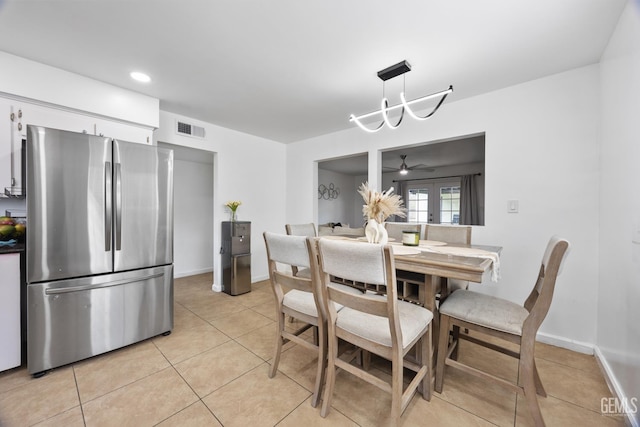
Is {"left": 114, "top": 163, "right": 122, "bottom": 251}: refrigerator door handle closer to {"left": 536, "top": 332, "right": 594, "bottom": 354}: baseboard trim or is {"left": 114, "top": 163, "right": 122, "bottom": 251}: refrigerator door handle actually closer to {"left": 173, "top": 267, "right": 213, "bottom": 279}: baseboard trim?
{"left": 173, "top": 267, "right": 213, "bottom": 279}: baseboard trim

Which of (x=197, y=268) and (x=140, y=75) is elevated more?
(x=140, y=75)

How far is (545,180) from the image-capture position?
2.27 metres

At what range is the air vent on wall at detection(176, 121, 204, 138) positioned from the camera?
10.8 ft

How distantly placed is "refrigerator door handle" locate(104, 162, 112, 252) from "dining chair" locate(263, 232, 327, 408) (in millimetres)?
1423

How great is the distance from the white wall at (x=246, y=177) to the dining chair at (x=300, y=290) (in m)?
2.36

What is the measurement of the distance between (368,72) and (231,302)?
3.12 metres

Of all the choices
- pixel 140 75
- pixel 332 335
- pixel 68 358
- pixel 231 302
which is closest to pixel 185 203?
pixel 231 302

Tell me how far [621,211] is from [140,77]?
3950 mm

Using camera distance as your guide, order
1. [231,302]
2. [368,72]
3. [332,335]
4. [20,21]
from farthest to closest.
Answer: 1. [231,302]
2. [368,72]
3. [20,21]
4. [332,335]

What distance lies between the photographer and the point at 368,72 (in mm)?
2246

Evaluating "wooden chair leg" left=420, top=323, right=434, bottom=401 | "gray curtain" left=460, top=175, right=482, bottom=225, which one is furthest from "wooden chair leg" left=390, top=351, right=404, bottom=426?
"gray curtain" left=460, top=175, right=482, bottom=225

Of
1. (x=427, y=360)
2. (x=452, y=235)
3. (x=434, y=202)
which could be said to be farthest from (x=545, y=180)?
(x=434, y=202)

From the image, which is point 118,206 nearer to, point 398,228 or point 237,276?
point 237,276

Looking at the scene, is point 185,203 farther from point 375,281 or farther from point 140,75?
point 375,281
